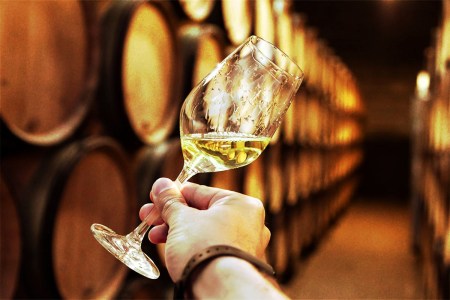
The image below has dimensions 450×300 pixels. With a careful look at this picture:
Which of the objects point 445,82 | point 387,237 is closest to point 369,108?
point 387,237

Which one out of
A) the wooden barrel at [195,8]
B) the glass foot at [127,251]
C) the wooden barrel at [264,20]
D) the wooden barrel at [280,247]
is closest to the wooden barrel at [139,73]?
the wooden barrel at [195,8]

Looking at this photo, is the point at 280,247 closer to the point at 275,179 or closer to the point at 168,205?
the point at 275,179

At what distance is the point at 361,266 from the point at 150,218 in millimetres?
6255

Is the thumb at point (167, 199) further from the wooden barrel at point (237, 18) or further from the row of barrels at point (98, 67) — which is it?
the wooden barrel at point (237, 18)

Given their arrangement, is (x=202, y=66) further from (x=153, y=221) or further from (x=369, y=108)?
(x=369, y=108)

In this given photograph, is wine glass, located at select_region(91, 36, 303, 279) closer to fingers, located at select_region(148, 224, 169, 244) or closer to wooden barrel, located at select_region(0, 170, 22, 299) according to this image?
fingers, located at select_region(148, 224, 169, 244)

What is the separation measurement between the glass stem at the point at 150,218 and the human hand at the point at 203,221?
0.12ft

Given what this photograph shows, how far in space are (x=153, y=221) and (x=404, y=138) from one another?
16146 mm

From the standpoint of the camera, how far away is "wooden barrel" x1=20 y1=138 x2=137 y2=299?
1.63m

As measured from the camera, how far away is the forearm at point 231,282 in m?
0.85

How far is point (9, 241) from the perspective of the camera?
1.59 m

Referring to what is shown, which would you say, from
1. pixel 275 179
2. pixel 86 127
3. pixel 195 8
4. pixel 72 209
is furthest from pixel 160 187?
pixel 275 179

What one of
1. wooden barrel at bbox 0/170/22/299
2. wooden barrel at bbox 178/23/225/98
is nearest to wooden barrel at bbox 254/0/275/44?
wooden barrel at bbox 178/23/225/98

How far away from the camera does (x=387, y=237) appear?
9.02m
